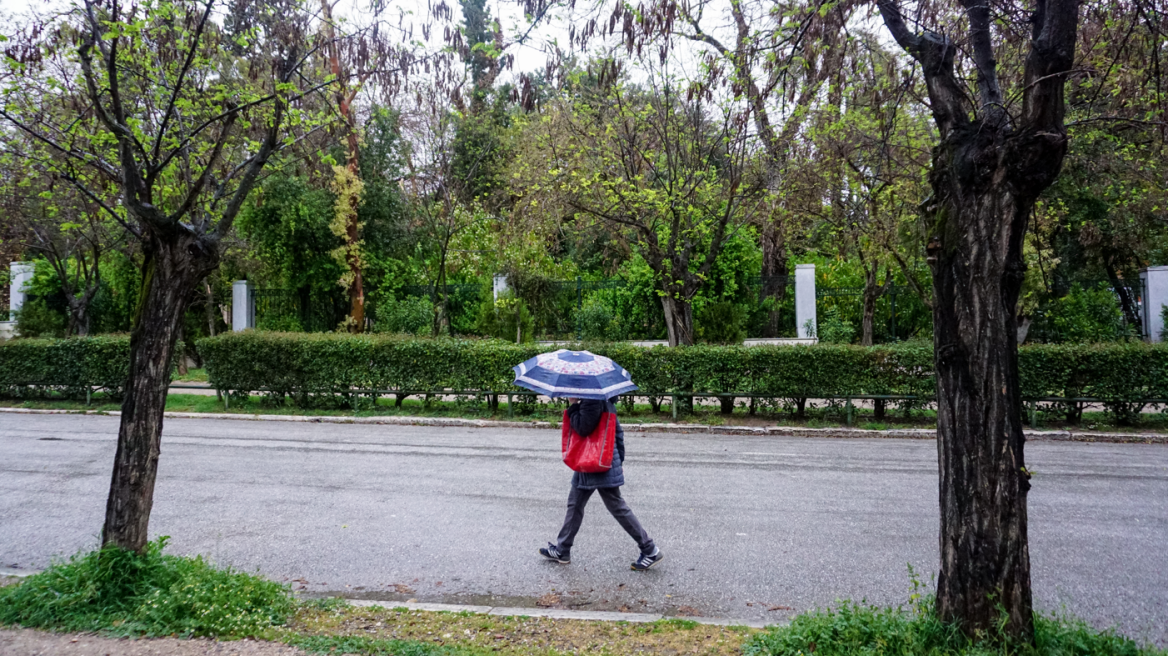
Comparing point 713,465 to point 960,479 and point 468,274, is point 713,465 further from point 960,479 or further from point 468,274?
point 468,274

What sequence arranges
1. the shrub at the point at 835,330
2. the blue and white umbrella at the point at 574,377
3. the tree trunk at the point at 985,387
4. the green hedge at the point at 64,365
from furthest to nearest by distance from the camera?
1. the shrub at the point at 835,330
2. the green hedge at the point at 64,365
3. the blue and white umbrella at the point at 574,377
4. the tree trunk at the point at 985,387

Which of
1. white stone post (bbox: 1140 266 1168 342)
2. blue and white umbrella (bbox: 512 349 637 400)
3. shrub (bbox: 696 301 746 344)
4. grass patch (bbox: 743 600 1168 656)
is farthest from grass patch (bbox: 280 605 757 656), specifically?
white stone post (bbox: 1140 266 1168 342)

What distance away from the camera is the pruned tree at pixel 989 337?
4023mm

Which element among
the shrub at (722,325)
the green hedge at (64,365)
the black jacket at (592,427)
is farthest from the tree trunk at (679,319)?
the green hedge at (64,365)

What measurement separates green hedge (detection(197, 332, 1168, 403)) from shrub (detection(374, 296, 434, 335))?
7288mm

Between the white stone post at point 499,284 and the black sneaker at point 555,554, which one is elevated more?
the white stone post at point 499,284

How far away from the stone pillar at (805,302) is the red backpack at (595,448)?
1776 centimetres

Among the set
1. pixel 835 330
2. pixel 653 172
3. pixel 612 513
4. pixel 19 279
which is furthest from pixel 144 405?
pixel 19 279

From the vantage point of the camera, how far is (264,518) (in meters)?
7.64

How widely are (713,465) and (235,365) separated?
11.5m

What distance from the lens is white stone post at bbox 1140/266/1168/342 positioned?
1978 cm

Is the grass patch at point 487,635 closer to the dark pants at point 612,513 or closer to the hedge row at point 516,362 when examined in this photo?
the dark pants at point 612,513

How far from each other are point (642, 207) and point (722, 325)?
194 inches

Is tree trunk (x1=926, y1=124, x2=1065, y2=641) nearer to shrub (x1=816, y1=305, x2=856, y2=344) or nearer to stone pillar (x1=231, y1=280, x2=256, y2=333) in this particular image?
shrub (x1=816, y1=305, x2=856, y2=344)
